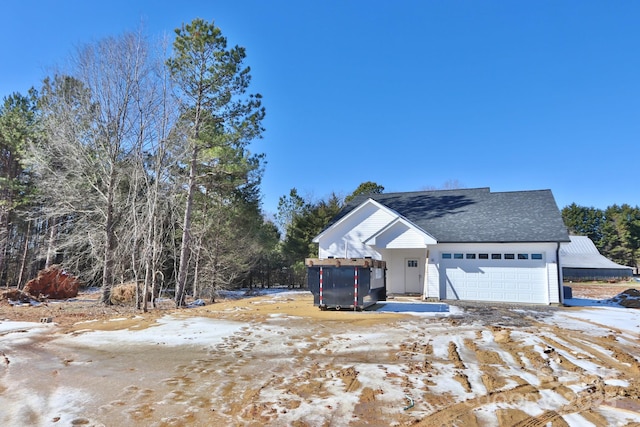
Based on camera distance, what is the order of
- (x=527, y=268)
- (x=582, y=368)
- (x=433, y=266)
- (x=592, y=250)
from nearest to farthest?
(x=582, y=368), (x=527, y=268), (x=433, y=266), (x=592, y=250)

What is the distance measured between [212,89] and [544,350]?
605 inches

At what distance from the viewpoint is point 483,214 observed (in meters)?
17.8

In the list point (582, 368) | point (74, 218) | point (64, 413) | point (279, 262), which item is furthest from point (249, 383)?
point (279, 262)

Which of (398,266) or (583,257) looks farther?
(583,257)

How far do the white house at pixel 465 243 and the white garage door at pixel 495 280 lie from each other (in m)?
0.03

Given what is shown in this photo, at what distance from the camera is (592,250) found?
42.1 m

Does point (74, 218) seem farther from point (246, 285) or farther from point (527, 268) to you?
point (527, 268)

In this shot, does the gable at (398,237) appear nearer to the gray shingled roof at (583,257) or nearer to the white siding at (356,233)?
the white siding at (356,233)

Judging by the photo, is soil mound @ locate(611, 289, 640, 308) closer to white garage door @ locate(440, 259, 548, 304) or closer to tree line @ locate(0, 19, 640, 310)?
white garage door @ locate(440, 259, 548, 304)

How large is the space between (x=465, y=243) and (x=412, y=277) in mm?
3950

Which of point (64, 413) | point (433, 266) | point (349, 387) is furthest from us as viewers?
point (433, 266)

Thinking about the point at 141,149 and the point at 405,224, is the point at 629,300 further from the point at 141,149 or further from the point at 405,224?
the point at 141,149

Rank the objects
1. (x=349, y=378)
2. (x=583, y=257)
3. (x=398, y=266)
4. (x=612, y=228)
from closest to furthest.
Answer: (x=349, y=378)
(x=398, y=266)
(x=583, y=257)
(x=612, y=228)

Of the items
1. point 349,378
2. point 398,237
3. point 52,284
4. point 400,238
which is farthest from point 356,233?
point 52,284
